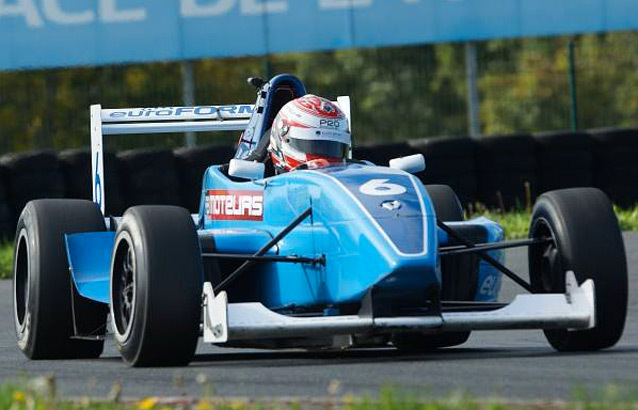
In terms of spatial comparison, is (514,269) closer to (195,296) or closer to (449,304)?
(449,304)

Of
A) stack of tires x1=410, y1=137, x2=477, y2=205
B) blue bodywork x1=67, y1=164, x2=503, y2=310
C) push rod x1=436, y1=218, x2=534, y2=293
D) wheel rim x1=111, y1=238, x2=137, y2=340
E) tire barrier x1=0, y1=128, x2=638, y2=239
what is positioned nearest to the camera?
blue bodywork x1=67, y1=164, x2=503, y2=310

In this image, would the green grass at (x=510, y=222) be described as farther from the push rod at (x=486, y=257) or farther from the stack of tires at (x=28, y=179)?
the push rod at (x=486, y=257)

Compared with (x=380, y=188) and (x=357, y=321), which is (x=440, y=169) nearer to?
(x=380, y=188)

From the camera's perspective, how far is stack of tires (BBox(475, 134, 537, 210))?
770 inches

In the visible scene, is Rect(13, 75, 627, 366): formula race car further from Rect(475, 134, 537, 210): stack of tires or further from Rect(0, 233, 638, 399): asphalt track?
Rect(475, 134, 537, 210): stack of tires

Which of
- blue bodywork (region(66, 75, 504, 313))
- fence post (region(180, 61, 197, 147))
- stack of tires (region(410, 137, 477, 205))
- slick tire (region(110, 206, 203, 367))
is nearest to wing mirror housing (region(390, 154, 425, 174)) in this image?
blue bodywork (region(66, 75, 504, 313))

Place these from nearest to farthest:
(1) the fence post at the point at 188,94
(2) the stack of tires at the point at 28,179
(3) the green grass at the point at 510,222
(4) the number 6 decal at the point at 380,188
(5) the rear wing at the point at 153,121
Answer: (4) the number 6 decal at the point at 380,188 < (5) the rear wing at the point at 153,121 < (3) the green grass at the point at 510,222 < (2) the stack of tires at the point at 28,179 < (1) the fence post at the point at 188,94

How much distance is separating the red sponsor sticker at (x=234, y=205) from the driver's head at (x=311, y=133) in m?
0.33

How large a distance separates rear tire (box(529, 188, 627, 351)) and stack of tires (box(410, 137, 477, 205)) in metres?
10.6

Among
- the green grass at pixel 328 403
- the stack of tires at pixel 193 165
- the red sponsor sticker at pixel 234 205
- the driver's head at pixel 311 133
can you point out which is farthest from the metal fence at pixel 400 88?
the green grass at pixel 328 403

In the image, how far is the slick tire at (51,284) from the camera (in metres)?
9.26

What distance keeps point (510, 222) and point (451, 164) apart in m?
1.64

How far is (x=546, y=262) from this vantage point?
8781mm

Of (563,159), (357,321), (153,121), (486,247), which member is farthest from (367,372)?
(563,159)
